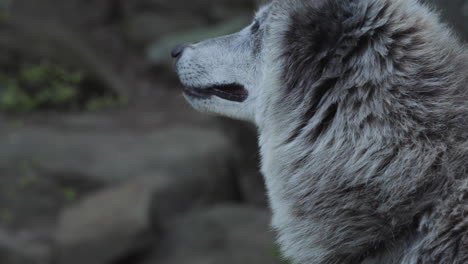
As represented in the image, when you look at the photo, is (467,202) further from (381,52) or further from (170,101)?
(170,101)

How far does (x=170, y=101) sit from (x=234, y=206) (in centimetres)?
411

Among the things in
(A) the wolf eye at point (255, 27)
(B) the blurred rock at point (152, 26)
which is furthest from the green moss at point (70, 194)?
(B) the blurred rock at point (152, 26)

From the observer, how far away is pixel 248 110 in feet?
10.4

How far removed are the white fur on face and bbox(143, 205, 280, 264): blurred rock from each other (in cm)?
269

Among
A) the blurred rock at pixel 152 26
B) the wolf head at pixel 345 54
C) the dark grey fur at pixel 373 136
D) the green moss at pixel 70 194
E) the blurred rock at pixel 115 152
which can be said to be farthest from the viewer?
the blurred rock at pixel 152 26

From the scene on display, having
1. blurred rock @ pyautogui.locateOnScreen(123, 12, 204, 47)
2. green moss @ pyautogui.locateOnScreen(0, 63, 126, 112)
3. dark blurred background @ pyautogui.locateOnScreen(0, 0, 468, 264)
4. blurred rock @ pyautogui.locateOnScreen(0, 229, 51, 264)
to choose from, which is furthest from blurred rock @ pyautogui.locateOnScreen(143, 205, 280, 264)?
blurred rock @ pyautogui.locateOnScreen(123, 12, 204, 47)

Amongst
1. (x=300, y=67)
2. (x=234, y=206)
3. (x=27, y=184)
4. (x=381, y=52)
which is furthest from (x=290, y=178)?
(x=27, y=184)

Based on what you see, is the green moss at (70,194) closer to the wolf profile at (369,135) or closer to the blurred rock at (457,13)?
the wolf profile at (369,135)

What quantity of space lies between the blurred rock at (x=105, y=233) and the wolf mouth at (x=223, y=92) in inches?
121

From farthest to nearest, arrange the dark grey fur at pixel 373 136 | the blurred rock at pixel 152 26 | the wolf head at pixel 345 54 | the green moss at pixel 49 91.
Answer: the blurred rock at pixel 152 26 < the green moss at pixel 49 91 < the wolf head at pixel 345 54 < the dark grey fur at pixel 373 136

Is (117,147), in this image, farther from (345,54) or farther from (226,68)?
(345,54)

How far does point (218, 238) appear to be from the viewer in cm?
636

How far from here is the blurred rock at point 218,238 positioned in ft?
19.9

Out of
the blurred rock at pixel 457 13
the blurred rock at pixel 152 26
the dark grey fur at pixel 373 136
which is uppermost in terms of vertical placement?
the blurred rock at pixel 152 26
